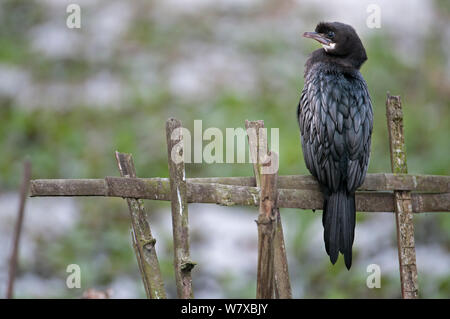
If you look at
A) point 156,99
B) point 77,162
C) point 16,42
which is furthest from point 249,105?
point 16,42

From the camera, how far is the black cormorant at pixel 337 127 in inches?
117

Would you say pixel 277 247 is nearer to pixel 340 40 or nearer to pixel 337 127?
pixel 337 127

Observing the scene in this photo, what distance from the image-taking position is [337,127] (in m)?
3.14

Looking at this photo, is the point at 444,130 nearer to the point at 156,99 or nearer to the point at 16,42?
the point at 156,99

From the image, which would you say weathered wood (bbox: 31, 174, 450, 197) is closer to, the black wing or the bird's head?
the black wing

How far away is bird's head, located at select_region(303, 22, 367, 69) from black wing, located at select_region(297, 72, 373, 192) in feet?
0.47

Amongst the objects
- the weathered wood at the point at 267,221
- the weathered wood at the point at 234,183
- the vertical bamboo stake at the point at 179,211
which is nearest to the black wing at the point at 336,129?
the weathered wood at the point at 234,183

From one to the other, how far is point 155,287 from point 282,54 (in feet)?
17.1

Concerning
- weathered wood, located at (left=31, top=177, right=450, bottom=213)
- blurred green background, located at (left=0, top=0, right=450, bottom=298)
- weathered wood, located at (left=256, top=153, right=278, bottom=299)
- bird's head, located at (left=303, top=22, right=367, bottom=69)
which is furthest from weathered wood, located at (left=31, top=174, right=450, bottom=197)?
blurred green background, located at (left=0, top=0, right=450, bottom=298)

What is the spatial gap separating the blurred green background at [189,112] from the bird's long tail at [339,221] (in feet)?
5.94

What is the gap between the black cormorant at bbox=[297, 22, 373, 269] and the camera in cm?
296

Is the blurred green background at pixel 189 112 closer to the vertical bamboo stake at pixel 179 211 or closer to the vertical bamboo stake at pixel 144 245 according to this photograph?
the vertical bamboo stake at pixel 144 245

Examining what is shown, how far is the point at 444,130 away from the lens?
238 inches

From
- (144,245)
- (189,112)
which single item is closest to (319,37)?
(144,245)
